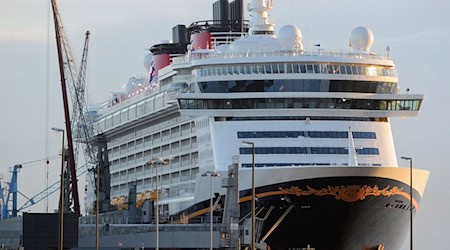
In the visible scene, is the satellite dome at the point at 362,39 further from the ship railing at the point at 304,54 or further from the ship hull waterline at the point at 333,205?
the ship hull waterline at the point at 333,205

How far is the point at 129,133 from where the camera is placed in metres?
102

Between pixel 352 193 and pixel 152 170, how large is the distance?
71.8 ft

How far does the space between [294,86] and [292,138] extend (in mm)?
3159

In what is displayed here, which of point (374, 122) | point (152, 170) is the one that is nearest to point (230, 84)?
point (374, 122)

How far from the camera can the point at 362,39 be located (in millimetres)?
88062

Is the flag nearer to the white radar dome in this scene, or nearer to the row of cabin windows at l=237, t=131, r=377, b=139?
the white radar dome

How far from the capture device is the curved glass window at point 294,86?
8256cm

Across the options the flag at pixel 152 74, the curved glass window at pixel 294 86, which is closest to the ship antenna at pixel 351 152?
the curved glass window at pixel 294 86

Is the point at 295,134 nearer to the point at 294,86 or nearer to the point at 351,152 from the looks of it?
the point at 294,86

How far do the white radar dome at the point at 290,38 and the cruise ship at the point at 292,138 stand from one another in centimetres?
8

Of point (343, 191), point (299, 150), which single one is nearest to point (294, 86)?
point (299, 150)

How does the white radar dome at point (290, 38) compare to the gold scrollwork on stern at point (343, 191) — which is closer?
the gold scrollwork on stern at point (343, 191)

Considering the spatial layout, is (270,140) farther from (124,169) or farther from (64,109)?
(64,109)

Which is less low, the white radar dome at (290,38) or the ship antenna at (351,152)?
the white radar dome at (290,38)
